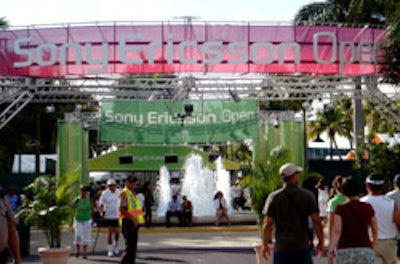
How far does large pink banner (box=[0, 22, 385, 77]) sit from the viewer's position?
21.2 meters

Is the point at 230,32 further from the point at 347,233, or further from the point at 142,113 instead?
the point at 347,233

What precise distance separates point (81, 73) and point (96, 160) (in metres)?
17.9

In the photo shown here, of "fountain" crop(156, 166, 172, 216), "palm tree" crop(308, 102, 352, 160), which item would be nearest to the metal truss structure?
"fountain" crop(156, 166, 172, 216)

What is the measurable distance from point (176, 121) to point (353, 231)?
22501mm

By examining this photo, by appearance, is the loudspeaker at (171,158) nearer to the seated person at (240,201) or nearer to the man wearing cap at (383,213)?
the seated person at (240,201)

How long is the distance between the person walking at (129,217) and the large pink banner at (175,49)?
865cm

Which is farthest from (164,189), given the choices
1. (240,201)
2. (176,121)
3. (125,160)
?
(176,121)

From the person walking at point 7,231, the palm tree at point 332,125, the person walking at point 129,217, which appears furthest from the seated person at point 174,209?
the palm tree at point 332,125

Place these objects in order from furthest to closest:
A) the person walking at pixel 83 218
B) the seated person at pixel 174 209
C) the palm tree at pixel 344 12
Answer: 1. the palm tree at pixel 344 12
2. the seated person at pixel 174 209
3. the person walking at pixel 83 218

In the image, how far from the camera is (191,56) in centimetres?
2130

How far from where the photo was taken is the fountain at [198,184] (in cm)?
3428

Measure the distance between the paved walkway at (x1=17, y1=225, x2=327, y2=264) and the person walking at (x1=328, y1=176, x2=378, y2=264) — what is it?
723 centimetres

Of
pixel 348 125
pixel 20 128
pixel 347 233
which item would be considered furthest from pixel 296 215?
pixel 348 125

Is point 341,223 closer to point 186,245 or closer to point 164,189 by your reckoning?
point 186,245
